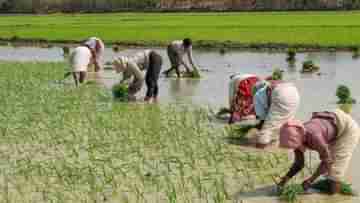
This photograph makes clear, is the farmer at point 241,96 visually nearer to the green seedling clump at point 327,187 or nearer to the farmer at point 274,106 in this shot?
the farmer at point 274,106

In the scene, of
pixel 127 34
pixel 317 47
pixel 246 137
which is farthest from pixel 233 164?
pixel 127 34

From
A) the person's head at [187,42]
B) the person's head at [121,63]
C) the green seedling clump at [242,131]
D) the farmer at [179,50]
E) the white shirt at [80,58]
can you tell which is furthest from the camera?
the farmer at [179,50]

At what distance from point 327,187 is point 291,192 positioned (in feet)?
1.81

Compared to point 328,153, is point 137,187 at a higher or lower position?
lower

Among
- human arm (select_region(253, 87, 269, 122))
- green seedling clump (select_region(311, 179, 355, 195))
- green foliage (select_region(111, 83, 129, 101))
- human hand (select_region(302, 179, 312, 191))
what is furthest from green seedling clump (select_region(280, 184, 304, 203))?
green foliage (select_region(111, 83, 129, 101))

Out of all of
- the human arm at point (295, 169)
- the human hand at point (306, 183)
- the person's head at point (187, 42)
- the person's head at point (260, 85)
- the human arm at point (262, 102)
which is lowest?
the human hand at point (306, 183)

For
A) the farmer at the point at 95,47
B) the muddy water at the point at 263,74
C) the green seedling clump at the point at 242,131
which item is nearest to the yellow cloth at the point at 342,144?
the muddy water at the point at 263,74

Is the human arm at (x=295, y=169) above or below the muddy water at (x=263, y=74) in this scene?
above

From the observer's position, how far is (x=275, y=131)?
833 cm

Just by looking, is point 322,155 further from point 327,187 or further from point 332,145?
point 327,187

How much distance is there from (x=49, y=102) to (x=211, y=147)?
16.5ft

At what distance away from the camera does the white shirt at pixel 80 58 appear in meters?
15.0

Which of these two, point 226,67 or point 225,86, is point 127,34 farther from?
point 225,86

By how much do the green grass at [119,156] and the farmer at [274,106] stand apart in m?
0.29
